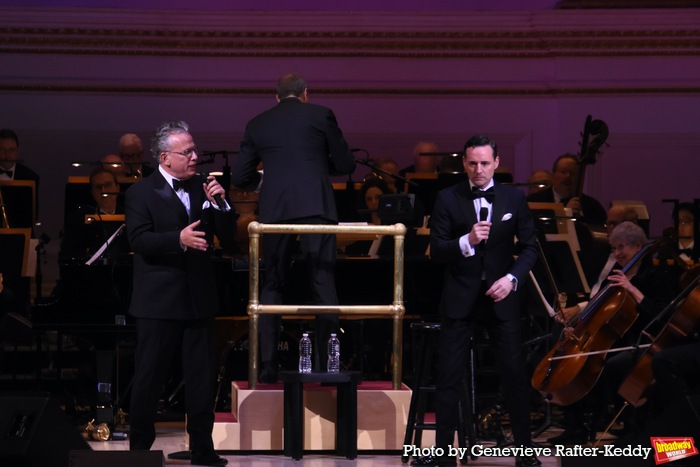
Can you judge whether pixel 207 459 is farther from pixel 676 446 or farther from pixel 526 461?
pixel 676 446

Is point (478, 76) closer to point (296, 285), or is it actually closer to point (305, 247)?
point (296, 285)

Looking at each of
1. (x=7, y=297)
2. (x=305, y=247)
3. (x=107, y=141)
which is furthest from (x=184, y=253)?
(x=107, y=141)

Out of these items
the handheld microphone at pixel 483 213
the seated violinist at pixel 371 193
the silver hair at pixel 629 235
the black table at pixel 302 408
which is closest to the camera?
the handheld microphone at pixel 483 213

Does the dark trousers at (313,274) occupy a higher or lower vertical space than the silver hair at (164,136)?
lower

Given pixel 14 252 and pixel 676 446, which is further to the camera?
pixel 14 252

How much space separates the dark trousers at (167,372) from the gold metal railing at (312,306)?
1.43ft

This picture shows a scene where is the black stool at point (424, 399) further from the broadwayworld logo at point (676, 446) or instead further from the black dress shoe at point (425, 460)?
the broadwayworld logo at point (676, 446)

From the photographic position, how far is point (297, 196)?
6.07 metres

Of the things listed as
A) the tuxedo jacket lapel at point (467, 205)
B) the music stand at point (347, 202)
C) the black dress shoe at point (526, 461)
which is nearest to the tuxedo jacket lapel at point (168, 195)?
the tuxedo jacket lapel at point (467, 205)

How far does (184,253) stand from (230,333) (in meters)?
2.10

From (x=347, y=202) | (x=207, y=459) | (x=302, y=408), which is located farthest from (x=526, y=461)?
(x=347, y=202)

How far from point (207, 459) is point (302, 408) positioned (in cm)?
55

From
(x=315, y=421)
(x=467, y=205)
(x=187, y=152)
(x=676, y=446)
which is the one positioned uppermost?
(x=187, y=152)

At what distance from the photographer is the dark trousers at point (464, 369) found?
5.43 meters
